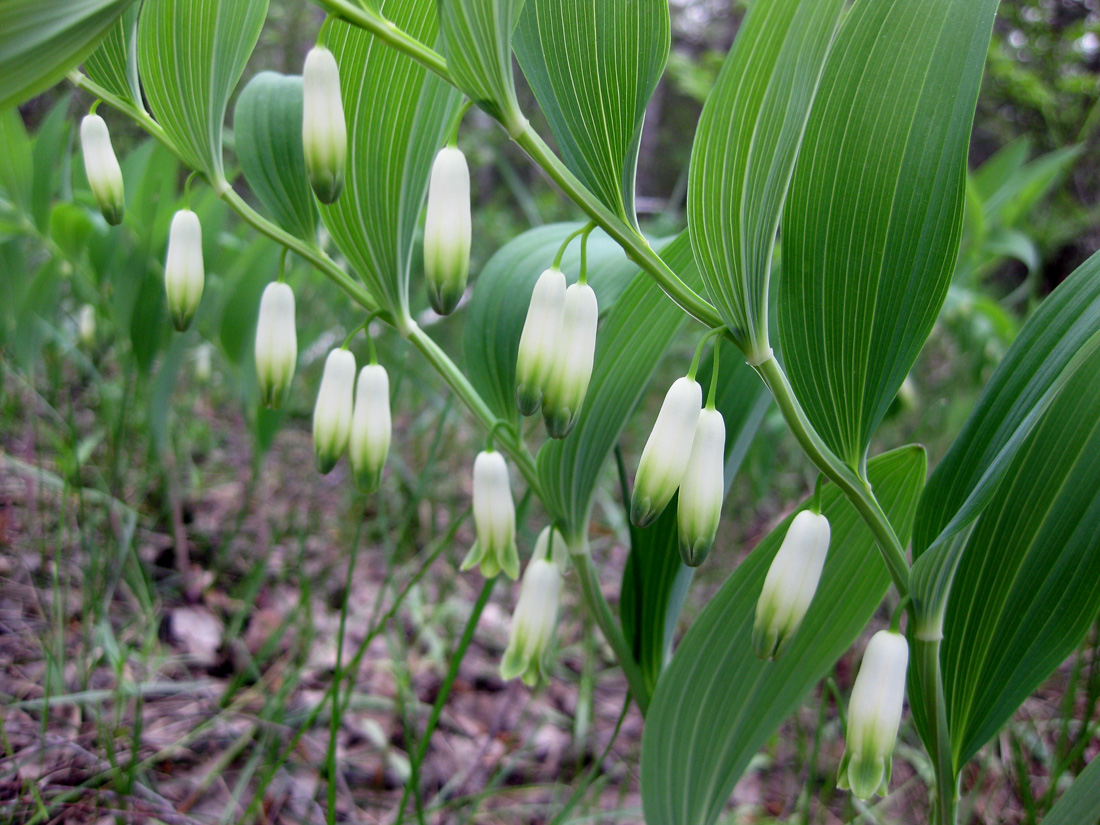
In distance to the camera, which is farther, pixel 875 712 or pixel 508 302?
pixel 508 302

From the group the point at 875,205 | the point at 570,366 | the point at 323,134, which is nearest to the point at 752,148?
the point at 875,205

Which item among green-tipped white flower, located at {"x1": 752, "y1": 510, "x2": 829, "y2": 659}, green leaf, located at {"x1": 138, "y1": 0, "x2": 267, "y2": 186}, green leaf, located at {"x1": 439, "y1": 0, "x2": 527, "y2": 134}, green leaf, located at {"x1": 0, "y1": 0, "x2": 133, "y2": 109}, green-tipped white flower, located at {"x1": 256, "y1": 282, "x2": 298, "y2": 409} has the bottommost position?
green-tipped white flower, located at {"x1": 752, "y1": 510, "x2": 829, "y2": 659}

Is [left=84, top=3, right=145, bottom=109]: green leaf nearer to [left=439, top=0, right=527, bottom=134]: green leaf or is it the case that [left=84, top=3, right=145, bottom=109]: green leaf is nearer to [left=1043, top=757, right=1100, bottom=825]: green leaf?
[left=439, top=0, right=527, bottom=134]: green leaf

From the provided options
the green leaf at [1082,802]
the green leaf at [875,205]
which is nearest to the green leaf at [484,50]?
the green leaf at [875,205]

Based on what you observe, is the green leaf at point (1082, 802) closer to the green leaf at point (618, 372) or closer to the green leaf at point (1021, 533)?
the green leaf at point (1021, 533)

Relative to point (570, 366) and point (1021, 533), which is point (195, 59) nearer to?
point (570, 366)

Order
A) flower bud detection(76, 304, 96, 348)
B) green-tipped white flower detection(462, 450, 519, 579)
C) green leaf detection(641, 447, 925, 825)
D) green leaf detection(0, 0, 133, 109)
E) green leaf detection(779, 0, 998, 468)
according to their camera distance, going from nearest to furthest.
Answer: green leaf detection(0, 0, 133, 109)
green leaf detection(779, 0, 998, 468)
green leaf detection(641, 447, 925, 825)
green-tipped white flower detection(462, 450, 519, 579)
flower bud detection(76, 304, 96, 348)

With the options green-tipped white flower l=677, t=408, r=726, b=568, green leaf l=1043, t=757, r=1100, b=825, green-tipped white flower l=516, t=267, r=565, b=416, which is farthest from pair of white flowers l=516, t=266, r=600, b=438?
green leaf l=1043, t=757, r=1100, b=825
